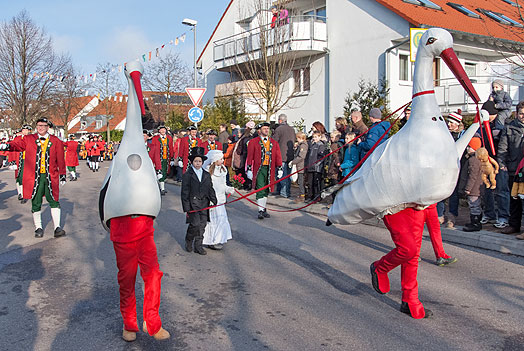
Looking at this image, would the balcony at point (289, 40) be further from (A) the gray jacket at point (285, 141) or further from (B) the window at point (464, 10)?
(A) the gray jacket at point (285, 141)

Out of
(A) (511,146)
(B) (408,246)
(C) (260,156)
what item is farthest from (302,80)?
(B) (408,246)

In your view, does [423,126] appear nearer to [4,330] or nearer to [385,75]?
[4,330]

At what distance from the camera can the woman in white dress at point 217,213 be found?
764 cm

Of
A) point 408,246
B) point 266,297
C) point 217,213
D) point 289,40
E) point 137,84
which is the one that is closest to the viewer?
point 137,84

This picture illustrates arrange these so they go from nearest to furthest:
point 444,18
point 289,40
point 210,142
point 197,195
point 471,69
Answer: point 197,195 → point 210,142 → point 289,40 → point 444,18 → point 471,69

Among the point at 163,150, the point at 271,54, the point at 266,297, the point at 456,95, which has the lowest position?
the point at 266,297

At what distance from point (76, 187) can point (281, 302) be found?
1401 centimetres

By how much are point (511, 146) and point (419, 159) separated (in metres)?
4.84

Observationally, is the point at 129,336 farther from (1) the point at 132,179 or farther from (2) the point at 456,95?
(2) the point at 456,95

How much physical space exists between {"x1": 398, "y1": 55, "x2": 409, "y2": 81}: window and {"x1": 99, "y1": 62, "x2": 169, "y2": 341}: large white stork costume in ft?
60.9

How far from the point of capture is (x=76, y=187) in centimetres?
1748

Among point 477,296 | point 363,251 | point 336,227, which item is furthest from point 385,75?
point 477,296

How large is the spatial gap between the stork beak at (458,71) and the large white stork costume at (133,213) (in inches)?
110

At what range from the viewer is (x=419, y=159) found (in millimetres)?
4266
